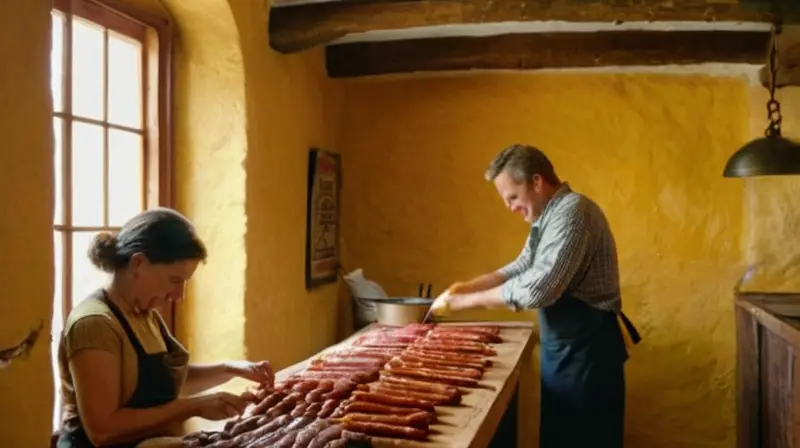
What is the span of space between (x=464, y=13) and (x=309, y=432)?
2386 millimetres

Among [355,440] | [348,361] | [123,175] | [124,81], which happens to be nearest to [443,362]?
[348,361]

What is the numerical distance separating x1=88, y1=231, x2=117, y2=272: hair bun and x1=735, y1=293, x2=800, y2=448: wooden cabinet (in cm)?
283

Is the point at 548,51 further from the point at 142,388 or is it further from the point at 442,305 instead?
the point at 142,388

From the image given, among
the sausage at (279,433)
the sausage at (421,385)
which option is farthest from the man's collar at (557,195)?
the sausage at (279,433)

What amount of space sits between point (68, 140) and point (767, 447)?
3.77 meters

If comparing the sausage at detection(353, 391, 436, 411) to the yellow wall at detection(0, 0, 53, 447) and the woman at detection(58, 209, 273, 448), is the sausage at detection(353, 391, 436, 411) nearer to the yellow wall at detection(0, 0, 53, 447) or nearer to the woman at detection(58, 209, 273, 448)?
the woman at detection(58, 209, 273, 448)

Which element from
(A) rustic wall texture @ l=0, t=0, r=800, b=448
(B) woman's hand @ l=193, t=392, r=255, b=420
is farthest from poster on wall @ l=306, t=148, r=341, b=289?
(B) woman's hand @ l=193, t=392, r=255, b=420

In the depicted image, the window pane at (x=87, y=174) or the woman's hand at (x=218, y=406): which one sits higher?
the window pane at (x=87, y=174)

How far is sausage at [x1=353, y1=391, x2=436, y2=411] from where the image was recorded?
2.67m

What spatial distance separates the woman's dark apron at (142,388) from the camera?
90.4 inches

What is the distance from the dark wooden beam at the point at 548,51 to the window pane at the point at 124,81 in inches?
69.2

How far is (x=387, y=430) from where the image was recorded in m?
2.44

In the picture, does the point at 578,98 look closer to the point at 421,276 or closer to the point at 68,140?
the point at 421,276

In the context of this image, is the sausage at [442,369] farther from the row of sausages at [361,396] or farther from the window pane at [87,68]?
the window pane at [87,68]
